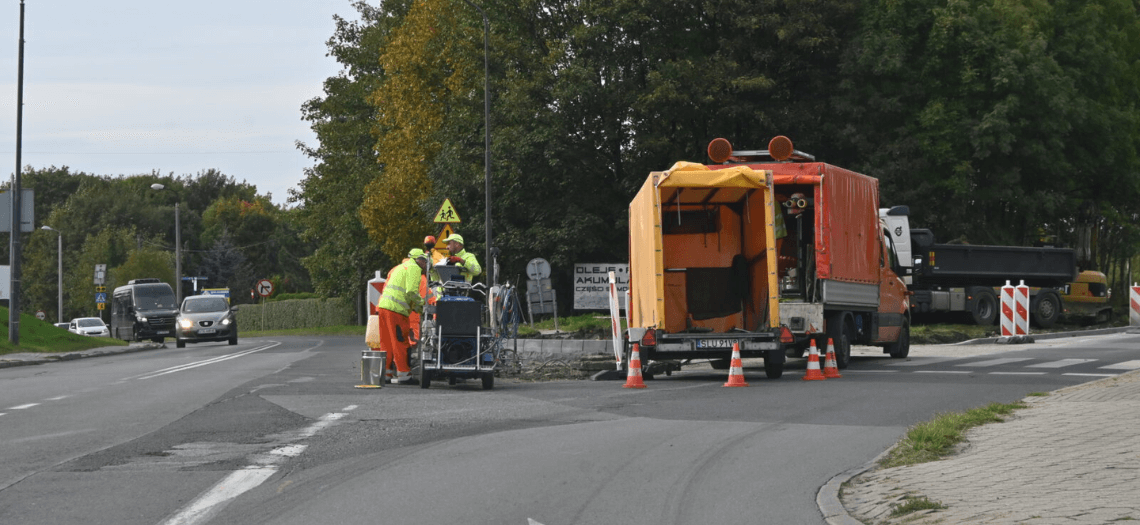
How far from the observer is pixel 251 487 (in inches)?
310

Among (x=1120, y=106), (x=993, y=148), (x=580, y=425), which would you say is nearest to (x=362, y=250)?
(x=993, y=148)

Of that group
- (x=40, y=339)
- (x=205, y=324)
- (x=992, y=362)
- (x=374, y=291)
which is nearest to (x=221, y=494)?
(x=374, y=291)

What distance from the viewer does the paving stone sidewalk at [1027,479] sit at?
21.0ft

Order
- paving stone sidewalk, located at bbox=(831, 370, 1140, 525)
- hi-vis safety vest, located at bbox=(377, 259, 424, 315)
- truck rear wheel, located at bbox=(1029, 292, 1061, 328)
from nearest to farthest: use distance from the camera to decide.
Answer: paving stone sidewalk, located at bbox=(831, 370, 1140, 525), hi-vis safety vest, located at bbox=(377, 259, 424, 315), truck rear wheel, located at bbox=(1029, 292, 1061, 328)

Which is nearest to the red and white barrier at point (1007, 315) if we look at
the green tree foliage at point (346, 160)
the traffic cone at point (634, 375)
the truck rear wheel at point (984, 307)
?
the truck rear wheel at point (984, 307)

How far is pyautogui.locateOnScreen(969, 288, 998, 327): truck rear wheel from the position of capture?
1398 inches

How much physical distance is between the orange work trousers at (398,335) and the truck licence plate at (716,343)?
384cm

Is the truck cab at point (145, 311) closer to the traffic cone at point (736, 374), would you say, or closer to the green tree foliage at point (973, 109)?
the green tree foliage at point (973, 109)

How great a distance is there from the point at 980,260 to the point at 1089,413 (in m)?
25.9

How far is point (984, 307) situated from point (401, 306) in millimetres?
23377

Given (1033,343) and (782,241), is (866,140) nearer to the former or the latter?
(1033,343)

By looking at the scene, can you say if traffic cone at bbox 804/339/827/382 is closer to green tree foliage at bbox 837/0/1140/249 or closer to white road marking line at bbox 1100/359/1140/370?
white road marking line at bbox 1100/359/1140/370

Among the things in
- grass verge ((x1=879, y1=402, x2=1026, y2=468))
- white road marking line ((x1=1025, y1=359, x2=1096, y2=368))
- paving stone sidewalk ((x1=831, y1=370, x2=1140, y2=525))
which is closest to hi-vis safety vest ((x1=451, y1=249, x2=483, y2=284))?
grass verge ((x1=879, y1=402, x2=1026, y2=468))

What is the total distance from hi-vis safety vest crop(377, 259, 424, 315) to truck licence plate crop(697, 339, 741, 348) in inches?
147
